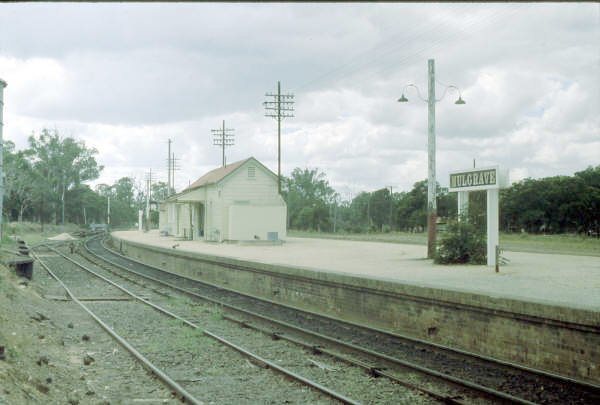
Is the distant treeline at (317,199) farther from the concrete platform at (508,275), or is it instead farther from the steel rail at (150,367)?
the steel rail at (150,367)

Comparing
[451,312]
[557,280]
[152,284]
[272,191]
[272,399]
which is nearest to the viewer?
[272,399]

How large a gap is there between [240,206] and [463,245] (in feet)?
57.4

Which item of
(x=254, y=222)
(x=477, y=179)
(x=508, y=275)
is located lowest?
(x=508, y=275)

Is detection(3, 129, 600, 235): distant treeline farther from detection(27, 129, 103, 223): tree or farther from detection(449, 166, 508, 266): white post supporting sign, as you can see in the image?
detection(449, 166, 508, 266): white post supporting sign

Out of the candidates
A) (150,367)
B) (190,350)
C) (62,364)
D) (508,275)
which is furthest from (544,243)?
(62,364)

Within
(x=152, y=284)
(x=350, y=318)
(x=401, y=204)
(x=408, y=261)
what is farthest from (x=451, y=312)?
(x=401, y=204)

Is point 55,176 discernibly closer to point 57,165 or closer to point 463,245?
point 57,165

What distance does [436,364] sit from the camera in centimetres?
858

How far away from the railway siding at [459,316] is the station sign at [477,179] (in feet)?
16.6

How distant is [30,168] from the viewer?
88.6 meters

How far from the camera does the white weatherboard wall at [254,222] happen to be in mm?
32969

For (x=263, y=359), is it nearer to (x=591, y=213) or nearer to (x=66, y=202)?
(x=591, y=213)

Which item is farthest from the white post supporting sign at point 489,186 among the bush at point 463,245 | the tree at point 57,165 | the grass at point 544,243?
the tree at point 57,165

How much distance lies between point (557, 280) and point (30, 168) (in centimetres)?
8839
